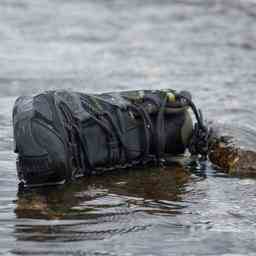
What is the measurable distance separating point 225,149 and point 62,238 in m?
1.76

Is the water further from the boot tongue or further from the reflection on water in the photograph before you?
the boot tongue

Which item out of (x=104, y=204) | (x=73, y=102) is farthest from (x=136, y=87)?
(x=104, y=204)

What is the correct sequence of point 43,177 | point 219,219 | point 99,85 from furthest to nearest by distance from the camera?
point 99,85 → point 43,177 → point 219,219

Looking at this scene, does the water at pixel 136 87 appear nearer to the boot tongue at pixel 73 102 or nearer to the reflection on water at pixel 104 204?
the reflection on water at pixel 104 204

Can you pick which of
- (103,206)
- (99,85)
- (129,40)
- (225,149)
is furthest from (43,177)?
(129,40)

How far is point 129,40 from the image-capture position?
1169 cm

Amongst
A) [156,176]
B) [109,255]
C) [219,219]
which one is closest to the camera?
[109,255]

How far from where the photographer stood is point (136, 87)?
8688 mm

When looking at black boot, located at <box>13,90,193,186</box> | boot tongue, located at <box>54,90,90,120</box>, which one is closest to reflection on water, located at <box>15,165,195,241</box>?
black boot, located at <box>13,90,193,186</box>

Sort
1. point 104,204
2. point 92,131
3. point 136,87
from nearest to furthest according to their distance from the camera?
point 104,204 → point 92,131 → point 136,87

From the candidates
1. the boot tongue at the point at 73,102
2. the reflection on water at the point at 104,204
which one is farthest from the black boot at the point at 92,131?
the reflection on water at the point at 104,204

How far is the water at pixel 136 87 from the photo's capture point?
4.50m

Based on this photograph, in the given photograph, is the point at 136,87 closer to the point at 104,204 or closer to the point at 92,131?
the point at 92,131

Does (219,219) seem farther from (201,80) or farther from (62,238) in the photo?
(201,80)
